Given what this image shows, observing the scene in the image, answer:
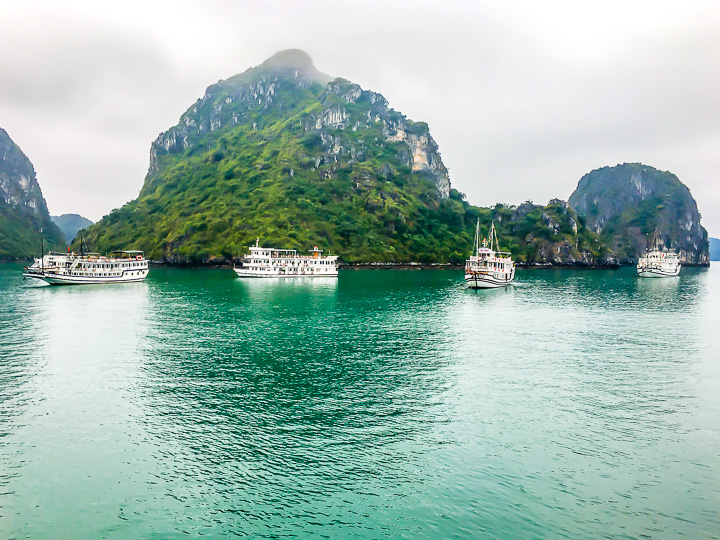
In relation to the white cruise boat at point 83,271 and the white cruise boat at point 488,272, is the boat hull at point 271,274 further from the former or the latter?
the white cruise boat at point 488,272

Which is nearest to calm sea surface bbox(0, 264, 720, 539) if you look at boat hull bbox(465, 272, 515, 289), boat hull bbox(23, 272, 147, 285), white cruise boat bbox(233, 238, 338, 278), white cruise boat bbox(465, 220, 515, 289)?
boat hull bbox(465, 272, 515, 289)

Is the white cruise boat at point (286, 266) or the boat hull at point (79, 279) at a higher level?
the white cruise boat at point (286, 266)

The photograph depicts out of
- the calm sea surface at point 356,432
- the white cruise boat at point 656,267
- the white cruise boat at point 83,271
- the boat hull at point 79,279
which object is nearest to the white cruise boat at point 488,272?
the calm sea surface at point 356,432

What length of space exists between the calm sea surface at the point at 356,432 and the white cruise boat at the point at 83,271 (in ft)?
207

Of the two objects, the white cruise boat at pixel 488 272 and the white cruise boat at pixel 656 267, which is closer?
the white cruise boat at pixel 488 272

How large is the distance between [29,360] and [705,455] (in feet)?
190

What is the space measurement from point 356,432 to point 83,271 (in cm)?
12317

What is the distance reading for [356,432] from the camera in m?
30.0

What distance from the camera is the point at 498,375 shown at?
1729 inches

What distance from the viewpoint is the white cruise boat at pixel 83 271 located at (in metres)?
121

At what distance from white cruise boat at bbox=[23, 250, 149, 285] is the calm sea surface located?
6320 cm

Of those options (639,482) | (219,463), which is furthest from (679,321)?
(219,463)

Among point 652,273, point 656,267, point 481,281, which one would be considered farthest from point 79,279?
point 656,267

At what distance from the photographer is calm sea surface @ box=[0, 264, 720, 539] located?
2159cm
